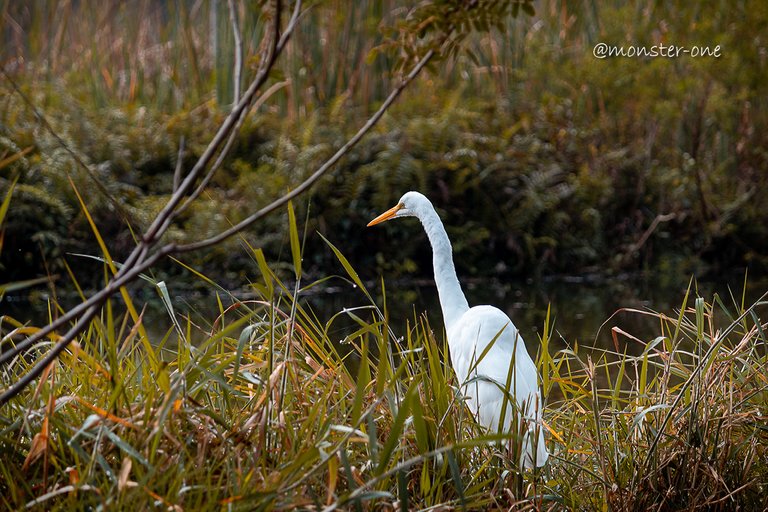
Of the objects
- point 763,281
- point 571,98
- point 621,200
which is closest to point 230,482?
point 763,281

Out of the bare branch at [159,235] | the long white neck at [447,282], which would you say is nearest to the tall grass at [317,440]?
the bare branch at [159,235]

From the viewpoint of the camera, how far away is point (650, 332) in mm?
6168

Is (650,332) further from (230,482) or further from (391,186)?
(230,482)

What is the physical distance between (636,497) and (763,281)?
21.0 ft

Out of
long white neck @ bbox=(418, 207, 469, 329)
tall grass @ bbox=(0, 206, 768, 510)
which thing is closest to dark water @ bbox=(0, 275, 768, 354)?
long white neck @ bbox=(418, 207, 469, 329)

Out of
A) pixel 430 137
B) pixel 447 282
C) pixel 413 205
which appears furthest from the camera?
pixel 430 137

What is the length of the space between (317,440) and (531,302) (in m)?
5.64

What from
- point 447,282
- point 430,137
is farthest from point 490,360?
point 430,137

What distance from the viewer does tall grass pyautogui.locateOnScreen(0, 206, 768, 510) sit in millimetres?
1961

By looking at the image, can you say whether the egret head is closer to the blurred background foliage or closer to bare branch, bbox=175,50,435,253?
bare branch, bbox=175,50,435,253

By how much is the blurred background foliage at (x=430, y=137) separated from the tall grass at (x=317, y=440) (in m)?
5.61

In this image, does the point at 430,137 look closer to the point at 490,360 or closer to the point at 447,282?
the point at 447,282

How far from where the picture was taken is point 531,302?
7652 millimetres

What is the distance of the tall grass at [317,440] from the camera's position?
77.2 inches
